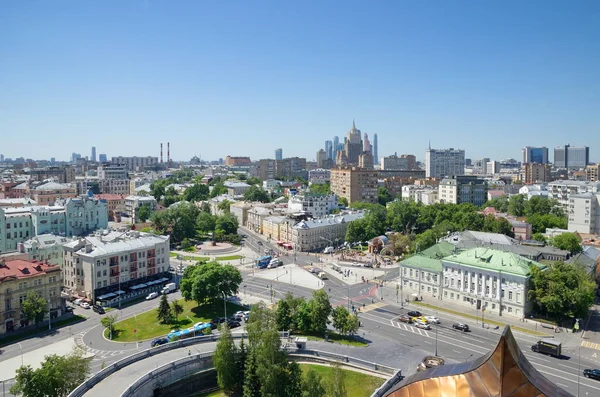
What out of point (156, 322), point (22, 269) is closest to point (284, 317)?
A: point (156, 322)

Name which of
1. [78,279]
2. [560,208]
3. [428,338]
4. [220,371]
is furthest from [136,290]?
[560,208]

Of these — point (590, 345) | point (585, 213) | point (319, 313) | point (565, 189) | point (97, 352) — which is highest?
point (565, 189)

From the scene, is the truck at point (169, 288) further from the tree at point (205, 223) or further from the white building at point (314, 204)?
the white building at point (314, 204)

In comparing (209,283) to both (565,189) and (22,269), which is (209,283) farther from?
(565,189)

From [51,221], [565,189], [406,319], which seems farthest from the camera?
[565,189]

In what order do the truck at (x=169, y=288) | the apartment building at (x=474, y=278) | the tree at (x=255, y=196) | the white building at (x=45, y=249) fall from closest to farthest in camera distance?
the apartment building at (x=474, y=278) → the truck at (x=169, y=288) → the white building at (x=45, y=249) → the tree at (x=255, y=196)

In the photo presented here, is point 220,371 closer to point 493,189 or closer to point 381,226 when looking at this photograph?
point 381,226

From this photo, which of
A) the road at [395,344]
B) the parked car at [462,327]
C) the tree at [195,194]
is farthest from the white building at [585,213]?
the tree at [195,194]

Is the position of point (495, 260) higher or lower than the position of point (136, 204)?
lower
